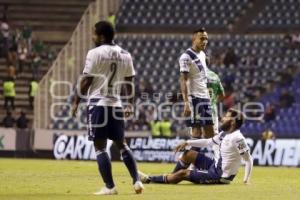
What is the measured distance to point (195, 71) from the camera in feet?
53.2

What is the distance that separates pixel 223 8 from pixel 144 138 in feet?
42.2

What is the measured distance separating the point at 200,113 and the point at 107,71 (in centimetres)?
415

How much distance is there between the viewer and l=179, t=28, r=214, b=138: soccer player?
52.4 feet

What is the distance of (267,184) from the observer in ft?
50.6

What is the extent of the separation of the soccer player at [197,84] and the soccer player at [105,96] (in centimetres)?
349

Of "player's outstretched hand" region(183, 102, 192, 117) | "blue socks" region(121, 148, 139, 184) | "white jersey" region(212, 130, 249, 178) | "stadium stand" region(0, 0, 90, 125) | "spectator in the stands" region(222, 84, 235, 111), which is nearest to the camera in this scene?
"blue socks" region(121, 148, 139, 184)

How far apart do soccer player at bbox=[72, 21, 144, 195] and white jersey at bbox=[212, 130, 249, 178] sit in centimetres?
241

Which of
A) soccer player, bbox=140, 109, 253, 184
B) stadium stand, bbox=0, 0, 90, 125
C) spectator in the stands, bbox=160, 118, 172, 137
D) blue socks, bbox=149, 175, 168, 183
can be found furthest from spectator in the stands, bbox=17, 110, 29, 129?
soccer player, bbox=140, 109, 253, 184

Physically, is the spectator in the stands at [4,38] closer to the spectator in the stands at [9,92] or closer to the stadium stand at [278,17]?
the spectator in the stands at [9,92]

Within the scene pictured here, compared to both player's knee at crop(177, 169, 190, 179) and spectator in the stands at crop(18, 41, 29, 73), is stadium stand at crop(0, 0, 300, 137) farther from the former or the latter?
player's knee at crop(177, 169, 190, 179)

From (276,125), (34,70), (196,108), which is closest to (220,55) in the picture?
(276,125)

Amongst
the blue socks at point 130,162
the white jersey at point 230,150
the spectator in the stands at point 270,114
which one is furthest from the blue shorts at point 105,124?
the spectator in the stands at point 270,114

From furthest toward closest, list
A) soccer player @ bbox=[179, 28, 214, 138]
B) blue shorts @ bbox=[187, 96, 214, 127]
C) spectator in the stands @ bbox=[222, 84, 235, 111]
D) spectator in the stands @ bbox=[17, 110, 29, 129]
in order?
1. spectator in the stands @ bbox=[17, 110, 29, 129]
2. spectator in the stands @ bbox=[222, 84, 235, 111]
3. blue shorts @ bbox=[187, 96, 214, 127]
4. soccer player @ bbox=[179, 28, 214, 138]

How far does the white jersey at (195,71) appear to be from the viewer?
15984mm
